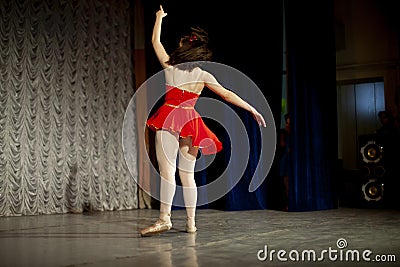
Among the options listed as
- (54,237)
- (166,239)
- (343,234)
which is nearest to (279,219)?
(343,234)

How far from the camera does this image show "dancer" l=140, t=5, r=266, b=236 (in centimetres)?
396

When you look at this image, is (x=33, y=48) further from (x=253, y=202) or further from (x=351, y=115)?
(x=351, y=115)

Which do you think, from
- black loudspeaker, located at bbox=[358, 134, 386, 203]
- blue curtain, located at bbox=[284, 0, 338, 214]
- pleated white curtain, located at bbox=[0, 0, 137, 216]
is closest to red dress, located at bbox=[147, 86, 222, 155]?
blue curtain, located at bbox=[284, 0, 338, 214]

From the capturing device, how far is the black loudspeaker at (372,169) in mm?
6598

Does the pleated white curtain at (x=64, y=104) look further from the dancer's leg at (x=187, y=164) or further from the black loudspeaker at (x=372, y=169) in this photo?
the dancer's leg at (x=187, y=164)

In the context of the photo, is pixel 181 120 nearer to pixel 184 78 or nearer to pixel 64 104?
pixel 184 78

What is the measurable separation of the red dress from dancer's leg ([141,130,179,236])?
0.07 meters

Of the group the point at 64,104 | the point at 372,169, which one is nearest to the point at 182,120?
the point at 64,104

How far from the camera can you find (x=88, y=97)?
23.1 ft

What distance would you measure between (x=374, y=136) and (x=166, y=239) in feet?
12.3

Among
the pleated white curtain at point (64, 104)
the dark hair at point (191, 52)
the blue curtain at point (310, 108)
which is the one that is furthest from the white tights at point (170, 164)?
the pleated white curtain at point (64, 104)

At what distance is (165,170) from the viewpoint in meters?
3.98

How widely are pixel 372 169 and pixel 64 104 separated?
3.69 m

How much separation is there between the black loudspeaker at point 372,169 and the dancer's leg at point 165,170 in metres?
3.39
